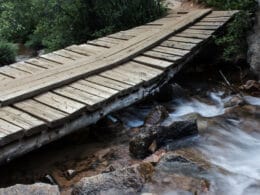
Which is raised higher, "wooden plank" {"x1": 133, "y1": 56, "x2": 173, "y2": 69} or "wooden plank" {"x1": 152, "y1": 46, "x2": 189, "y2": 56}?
"wooden plank" {"x1": 152, "y1": 46, "x2": 189, "y2": 56}

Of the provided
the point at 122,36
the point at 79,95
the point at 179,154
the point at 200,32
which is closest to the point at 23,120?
the point at 79,95

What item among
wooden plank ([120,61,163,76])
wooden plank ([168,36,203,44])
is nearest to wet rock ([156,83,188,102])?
wooden plank ([120,61,163,76])

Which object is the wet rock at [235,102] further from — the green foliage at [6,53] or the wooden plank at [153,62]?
the green foliage at [6,53]

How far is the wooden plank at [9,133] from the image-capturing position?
181 inches

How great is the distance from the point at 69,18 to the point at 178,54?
12.8ft

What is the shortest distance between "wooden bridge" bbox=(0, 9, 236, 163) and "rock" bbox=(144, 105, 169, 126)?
1.15 feet

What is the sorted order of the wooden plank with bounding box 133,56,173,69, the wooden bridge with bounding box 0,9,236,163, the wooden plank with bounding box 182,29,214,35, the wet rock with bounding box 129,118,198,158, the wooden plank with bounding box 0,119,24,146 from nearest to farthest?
the wooden plank with bounding box 0,119,24,146
the wooden bridge with bounding box 0,9,236,163
the wet rock with bounding box 129,118,198,158
the wooden plank with bounding box 133,56,173,69
the wooden plank with bounding box 182,29,214,35

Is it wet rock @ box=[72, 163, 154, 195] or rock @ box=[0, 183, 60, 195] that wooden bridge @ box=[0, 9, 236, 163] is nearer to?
rock @ box=[0, 183, 60, 195]

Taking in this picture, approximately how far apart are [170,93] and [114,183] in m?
3.43

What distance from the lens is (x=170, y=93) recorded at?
301 inches

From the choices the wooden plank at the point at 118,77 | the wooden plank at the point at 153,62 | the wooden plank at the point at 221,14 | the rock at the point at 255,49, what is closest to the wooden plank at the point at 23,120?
the wooden plank at the point at 118,77

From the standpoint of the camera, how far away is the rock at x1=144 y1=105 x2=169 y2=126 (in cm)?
659

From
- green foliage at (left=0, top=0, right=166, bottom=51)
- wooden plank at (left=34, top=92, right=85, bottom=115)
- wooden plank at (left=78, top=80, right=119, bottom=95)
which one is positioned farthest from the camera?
green foliage at (left=0, top=0, right=166, bottom=51)

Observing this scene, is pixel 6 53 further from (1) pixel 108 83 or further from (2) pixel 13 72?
(1) pixel 108 83
